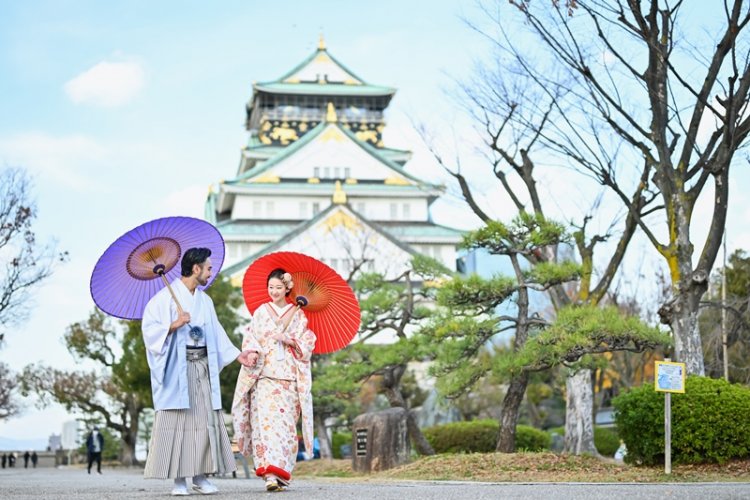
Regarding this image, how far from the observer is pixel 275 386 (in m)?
9.29

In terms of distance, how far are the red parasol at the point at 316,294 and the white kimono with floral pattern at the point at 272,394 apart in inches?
7.9

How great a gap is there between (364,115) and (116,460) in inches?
1061

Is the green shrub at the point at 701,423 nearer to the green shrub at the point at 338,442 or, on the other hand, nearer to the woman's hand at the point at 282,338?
the woman's hand at the point at 282,338

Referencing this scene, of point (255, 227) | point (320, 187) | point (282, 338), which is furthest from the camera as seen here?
point (320, 187)

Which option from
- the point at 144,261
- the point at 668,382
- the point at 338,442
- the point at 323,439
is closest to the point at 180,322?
the point at 144,261

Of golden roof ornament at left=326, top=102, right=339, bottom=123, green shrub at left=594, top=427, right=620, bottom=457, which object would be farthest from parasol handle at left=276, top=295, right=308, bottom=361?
golden roof ornament at left=326, top=102, right=339, bottom=123

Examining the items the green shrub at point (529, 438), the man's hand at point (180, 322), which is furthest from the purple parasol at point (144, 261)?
the green shrub at point (529, 438)

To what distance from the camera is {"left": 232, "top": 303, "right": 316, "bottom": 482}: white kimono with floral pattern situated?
29.7 feet

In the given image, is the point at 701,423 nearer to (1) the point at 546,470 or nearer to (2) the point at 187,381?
(1) the point at 546,470

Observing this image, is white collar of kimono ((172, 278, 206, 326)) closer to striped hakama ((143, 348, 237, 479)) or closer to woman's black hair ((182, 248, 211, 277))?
woman's black hair ((182, 248, 211, 277))

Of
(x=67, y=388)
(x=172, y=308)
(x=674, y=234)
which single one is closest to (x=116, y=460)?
(x=67, y=388)

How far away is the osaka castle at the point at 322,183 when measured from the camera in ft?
161

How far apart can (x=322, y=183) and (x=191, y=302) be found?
153 ft

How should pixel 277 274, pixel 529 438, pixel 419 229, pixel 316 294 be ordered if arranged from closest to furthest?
pixel 277 274 → pixel 316 294 → pixel 529 438 → pixel 419 229
